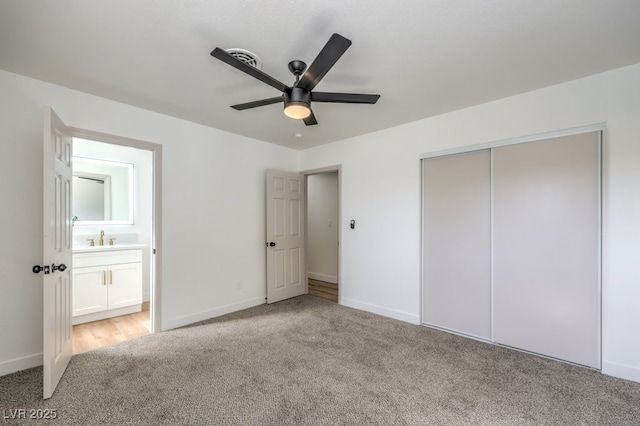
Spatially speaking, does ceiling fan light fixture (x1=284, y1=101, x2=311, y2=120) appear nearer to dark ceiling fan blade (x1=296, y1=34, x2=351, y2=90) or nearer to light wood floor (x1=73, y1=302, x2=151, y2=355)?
dark ceiling fan blade (x1=296, y1=34, x2=351, y2=90)

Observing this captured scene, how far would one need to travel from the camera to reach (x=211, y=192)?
12.4 ft

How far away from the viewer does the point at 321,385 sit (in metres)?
2.24

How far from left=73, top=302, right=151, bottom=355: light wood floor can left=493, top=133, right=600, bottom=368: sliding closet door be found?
4.04 meters

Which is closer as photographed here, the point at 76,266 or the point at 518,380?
the point at 518,380

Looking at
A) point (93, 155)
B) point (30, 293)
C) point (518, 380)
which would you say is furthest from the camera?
point (93, 155)

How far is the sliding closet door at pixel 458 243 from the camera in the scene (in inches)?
121

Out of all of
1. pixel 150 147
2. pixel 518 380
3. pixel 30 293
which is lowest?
pixel 518 380

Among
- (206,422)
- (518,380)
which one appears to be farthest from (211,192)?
(518,380)

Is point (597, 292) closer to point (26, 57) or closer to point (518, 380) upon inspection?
point (518, 380)

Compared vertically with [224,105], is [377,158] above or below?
below

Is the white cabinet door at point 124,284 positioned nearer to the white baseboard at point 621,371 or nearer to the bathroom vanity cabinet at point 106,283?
the bathroom vanity cabinet at point 106,283

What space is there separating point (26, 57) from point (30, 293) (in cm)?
194

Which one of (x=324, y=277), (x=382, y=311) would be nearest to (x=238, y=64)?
(x=382, y=311)

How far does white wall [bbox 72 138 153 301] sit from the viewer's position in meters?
4.02
